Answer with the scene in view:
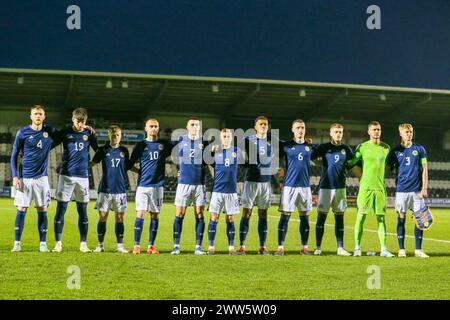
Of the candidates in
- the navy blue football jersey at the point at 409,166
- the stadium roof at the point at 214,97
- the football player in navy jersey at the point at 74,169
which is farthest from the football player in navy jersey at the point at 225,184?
the stadium roof at the point at 214,97

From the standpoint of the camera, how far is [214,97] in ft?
103

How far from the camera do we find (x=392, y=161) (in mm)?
8891

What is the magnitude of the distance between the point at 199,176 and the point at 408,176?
3.11m

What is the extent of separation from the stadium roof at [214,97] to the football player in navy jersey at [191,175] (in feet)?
65.6

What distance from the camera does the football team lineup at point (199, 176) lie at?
8359mm

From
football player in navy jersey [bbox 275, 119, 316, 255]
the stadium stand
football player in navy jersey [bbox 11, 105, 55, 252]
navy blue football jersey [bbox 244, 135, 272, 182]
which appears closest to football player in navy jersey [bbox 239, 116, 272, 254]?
navy blue football jersey [bbox 244, 135, 272, 182]

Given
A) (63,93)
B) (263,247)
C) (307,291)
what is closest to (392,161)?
(263,247)

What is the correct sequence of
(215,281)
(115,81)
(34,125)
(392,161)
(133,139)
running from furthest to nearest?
1. (133,139)
2. (115,81)
3. (392,161)
4. (34,125)
5. (215,281)

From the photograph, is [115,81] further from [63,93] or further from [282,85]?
[282,85]

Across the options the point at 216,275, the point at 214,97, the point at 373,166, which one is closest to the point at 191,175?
the point at 216,275

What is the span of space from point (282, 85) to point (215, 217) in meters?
21.9

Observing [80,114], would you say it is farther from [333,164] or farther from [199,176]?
[333,164]

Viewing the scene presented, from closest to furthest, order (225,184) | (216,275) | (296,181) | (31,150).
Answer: (216,275)
(31,150)
(225,184)
(296,181)

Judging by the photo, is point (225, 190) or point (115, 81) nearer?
point (225, 190)
